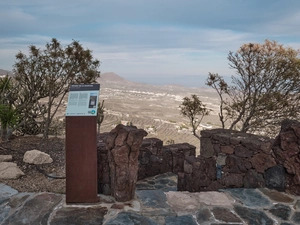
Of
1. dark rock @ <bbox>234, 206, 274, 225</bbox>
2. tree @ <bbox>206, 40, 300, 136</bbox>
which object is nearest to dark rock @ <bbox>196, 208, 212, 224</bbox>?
dark rock @ <bbox>234, 206, 274, 225</bbox>

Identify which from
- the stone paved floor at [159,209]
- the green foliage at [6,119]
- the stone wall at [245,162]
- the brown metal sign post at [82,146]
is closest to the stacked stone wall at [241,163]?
the stone wall at [245,162]

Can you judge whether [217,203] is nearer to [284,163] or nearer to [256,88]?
[284,163]

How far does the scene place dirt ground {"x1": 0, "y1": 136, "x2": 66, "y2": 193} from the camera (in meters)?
4.94

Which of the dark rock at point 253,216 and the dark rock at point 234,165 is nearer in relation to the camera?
the dark rock at point 253,216

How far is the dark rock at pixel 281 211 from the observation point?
3394 mm

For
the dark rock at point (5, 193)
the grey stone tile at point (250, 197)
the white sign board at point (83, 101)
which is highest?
the white sign board at point (83, 101)

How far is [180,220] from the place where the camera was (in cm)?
322

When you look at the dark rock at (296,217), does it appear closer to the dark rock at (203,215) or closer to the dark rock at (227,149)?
the dark rock at (203,215)

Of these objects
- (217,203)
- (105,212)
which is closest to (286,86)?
(217,203)

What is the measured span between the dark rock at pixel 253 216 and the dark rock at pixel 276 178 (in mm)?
920

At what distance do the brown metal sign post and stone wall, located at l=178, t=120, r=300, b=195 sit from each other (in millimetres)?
2524

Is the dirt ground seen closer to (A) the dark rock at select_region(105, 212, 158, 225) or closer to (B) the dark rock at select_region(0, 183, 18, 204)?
(B) the dark rock at select_region(0, 183, 18, 204)

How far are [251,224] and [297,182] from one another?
129 cm

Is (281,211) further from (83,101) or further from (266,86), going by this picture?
(266,86)
